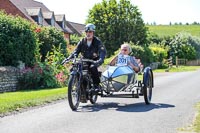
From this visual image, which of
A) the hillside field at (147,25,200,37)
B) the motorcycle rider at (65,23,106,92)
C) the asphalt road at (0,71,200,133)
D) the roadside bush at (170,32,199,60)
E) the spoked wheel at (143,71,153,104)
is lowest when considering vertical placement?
the asphalt road at (0,71,200,133)

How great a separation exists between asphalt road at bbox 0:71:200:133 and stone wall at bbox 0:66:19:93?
800 centimetres

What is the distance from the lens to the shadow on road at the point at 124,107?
35.0ft

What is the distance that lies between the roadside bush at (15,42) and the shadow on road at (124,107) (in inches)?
451

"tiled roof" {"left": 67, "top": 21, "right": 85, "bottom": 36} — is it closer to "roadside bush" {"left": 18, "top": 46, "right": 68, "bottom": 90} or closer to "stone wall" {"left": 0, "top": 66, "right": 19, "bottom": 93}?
"roadside bush" {"left": 18, "top": 46, "right": 68, "bottom": 90}

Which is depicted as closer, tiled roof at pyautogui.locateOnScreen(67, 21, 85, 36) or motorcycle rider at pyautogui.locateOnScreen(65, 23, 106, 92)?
motorcycle rider at pyautogui.locateOnScreen(65, 23, 106, 92)

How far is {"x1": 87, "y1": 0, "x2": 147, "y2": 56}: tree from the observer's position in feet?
194

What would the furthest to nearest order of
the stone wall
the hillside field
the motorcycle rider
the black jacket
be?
1. the hillside field
2. the stone wall
3. the black jacket
4. the motorcycle rider

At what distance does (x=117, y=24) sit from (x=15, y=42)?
38.5m

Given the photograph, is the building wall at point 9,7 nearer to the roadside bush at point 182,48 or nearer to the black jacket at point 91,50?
the roadside bush at point 182,48

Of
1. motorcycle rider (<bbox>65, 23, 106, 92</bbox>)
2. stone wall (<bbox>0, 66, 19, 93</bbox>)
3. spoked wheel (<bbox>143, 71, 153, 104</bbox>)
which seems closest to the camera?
motorcycle rider (<bbox>65, 23, 106, 92</bbox>)

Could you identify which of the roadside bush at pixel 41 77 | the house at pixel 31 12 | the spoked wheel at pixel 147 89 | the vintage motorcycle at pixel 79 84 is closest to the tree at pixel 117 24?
the house at pixel 31 12

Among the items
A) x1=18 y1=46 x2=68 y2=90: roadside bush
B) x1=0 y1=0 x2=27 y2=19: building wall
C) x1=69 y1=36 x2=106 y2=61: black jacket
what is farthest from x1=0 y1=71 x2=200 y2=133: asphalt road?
x1=0 y1=0 x2=27 y2=19: building wall

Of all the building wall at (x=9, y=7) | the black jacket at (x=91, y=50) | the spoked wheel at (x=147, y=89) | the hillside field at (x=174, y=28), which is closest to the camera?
the black jacket at (x=91, y=50)

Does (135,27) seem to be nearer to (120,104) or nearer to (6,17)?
(6,17)
